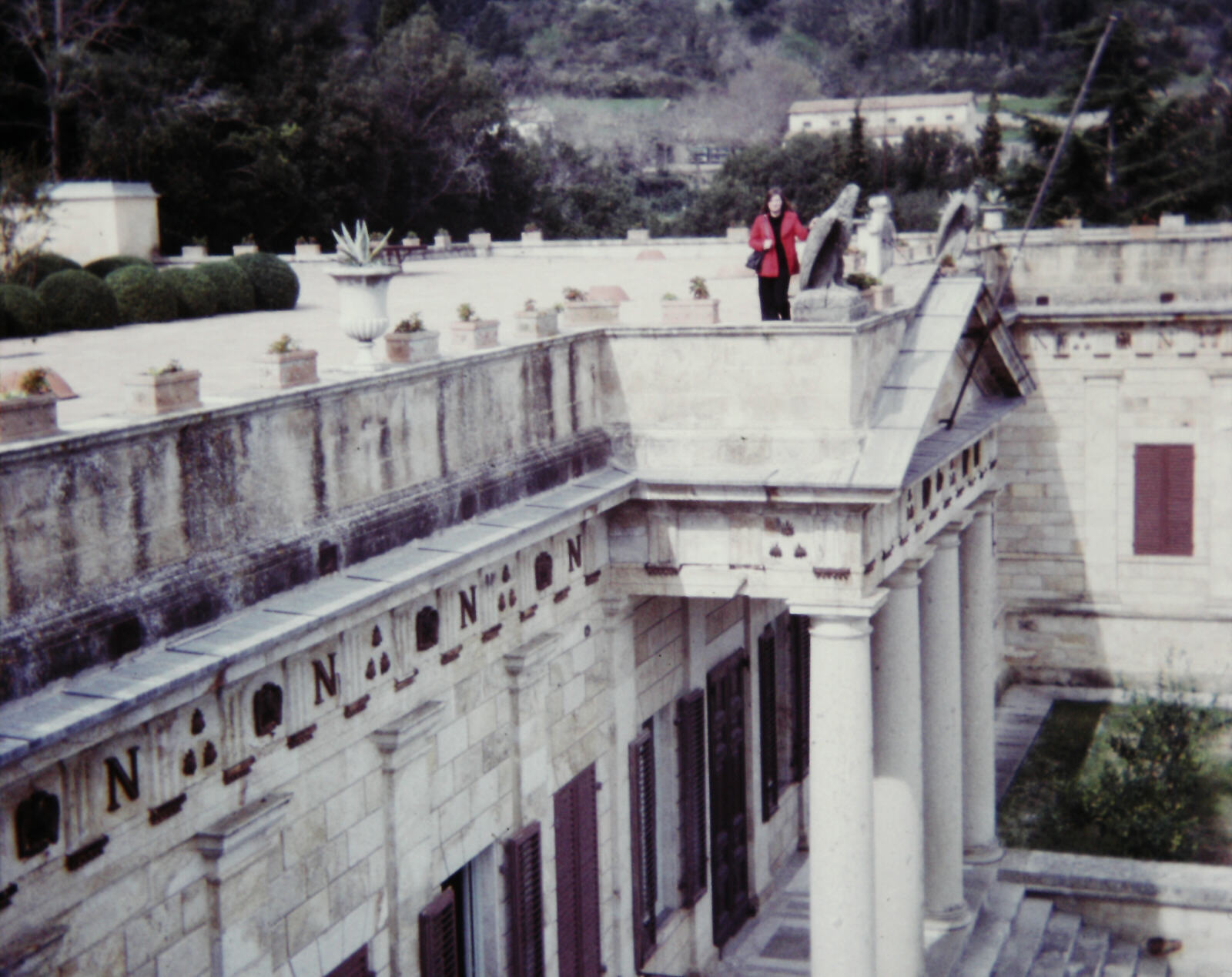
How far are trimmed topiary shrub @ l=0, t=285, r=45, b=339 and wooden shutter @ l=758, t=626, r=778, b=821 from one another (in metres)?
8.81

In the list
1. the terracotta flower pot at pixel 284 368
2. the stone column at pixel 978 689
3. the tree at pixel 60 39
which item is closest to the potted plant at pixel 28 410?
the terracotta flower pot at pixel 284 368

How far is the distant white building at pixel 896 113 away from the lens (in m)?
81.2

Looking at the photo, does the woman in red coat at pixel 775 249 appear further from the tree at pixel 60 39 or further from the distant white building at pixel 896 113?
the distant white building at pixel 896 113

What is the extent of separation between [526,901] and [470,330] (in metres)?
4.27

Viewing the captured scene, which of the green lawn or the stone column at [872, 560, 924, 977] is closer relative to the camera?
the stone column at [872, 560, 924, 977]

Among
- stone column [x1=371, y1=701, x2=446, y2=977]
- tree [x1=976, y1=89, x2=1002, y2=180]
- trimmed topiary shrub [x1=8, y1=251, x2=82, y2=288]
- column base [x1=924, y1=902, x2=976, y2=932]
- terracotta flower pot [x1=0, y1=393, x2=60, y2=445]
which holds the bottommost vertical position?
column base [x1=924, y1=902, x2=976, y2=932]

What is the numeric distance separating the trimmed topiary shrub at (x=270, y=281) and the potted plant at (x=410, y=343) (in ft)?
32.4

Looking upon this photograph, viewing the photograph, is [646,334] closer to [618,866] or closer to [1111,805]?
[618,866]

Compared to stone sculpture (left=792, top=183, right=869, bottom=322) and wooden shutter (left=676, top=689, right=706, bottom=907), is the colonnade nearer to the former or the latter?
wooden shutter (left=676, top=689, right=706, bottom=907)

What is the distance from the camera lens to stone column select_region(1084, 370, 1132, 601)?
2733cm

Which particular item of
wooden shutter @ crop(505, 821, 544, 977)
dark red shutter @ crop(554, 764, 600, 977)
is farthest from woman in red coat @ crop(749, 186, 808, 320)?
wooden shutter @ crop(505, 821, 544, 977)

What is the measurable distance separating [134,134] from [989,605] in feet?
98.1

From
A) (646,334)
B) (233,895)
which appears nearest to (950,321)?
(646,334)

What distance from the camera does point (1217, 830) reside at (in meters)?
21.4
